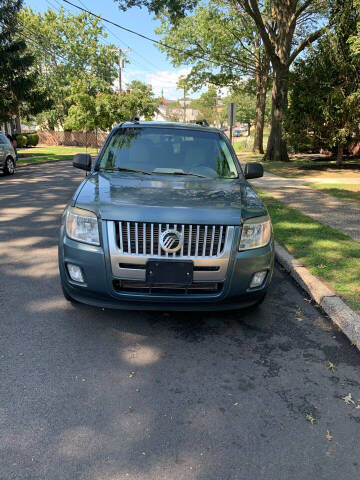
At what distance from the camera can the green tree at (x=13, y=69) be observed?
69.9ft

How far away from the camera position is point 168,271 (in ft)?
9.82

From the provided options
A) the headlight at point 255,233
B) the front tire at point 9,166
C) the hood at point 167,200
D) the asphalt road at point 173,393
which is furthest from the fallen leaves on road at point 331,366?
the front tire at point 9,166

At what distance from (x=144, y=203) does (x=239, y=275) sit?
966 millimetres

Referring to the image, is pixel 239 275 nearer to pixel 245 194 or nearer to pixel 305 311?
pixel 245 194

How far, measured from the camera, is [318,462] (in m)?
2.05

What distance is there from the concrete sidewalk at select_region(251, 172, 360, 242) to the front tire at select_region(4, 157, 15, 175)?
955cm

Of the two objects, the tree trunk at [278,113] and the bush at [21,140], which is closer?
the tree trunk at [278,113]

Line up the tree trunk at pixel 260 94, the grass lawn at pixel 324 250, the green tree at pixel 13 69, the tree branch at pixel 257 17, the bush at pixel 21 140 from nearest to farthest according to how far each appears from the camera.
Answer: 1. the grass lawn at pixel 324 250
2. the tree branch at pixel 257 17
3. the green tree at pixel 13 69
4. the tree trunk at pixel 260 94
5. the bush at pixel 21 140

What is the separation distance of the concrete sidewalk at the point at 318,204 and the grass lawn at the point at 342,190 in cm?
27

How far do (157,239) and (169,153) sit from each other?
6.11ft

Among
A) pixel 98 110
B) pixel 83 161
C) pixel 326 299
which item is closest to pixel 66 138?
pixel 98 110

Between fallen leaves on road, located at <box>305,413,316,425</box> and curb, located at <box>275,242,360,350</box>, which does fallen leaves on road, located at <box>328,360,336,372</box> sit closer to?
curb, located at <box>275,242,360,350</box>

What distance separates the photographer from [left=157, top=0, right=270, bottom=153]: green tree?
26.2 m

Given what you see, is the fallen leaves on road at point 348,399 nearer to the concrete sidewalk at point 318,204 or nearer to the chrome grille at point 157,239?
the chrome grille at point 157,239
